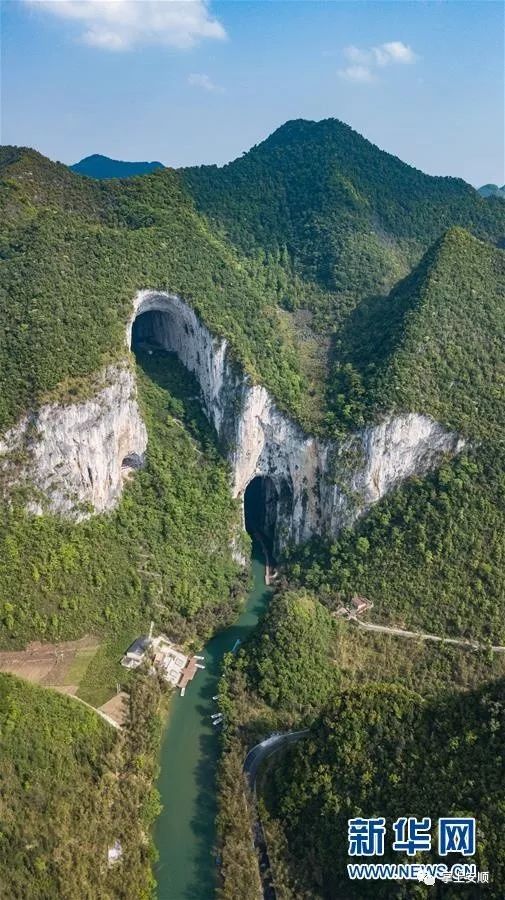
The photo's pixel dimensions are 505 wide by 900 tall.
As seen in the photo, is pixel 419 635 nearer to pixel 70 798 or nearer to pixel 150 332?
pixel 70 798

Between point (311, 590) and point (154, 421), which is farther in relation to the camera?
point (154, 421)

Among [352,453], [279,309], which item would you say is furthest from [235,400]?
[279,309]

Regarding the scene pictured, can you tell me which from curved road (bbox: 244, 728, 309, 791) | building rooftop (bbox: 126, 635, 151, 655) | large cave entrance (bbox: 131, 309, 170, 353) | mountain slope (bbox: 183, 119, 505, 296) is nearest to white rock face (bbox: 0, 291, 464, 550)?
large cave entrance (bbox: 131, 309, 170, 353)

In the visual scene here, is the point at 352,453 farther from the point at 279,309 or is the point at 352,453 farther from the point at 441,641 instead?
the point at 279,309

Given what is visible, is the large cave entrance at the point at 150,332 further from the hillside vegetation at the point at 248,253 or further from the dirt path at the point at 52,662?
the dirt path at the point at 52,662

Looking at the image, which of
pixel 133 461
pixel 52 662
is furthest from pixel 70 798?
pixel 133 461

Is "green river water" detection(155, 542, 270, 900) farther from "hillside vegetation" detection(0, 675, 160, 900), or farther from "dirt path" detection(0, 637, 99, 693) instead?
"dirt path" detection(0, 637, 99, 693)

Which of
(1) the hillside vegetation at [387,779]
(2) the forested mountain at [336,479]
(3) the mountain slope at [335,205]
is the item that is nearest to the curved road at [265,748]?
(2) the forested mountain at [336,479]
